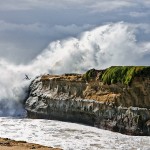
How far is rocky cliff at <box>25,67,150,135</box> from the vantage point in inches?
1289

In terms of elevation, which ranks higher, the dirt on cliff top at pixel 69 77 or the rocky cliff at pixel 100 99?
the dirt on cliff top at pixel 69 77

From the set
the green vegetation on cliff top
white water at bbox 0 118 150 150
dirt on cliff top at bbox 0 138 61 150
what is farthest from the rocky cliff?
dirt on cliff top at bbox 0 138 61 150

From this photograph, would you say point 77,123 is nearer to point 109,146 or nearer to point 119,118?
point 119,118

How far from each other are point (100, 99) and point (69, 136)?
7.27 m

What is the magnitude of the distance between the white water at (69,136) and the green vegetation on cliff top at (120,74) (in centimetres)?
438

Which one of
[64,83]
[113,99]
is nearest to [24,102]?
[64,83]

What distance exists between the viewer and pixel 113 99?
34344 millimetres

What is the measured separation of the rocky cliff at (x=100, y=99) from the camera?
3275cm

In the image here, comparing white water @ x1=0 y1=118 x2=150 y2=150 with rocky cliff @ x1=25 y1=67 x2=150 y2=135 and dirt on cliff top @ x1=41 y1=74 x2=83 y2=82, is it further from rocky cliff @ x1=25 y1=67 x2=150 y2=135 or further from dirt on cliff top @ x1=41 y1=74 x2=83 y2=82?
dirt on cliff top @ x1=41 y1=74 x2=83 y2=82

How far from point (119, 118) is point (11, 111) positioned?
1393cm

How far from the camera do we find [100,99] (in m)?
35.7

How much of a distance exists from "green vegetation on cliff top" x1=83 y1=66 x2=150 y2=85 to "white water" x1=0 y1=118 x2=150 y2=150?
4.38 metres

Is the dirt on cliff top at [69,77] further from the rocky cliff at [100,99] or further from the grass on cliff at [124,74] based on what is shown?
the grass on cliff at [124,74]

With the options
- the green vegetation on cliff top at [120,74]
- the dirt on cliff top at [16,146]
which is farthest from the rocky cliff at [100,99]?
the dirt on cliff top at [16,146]
